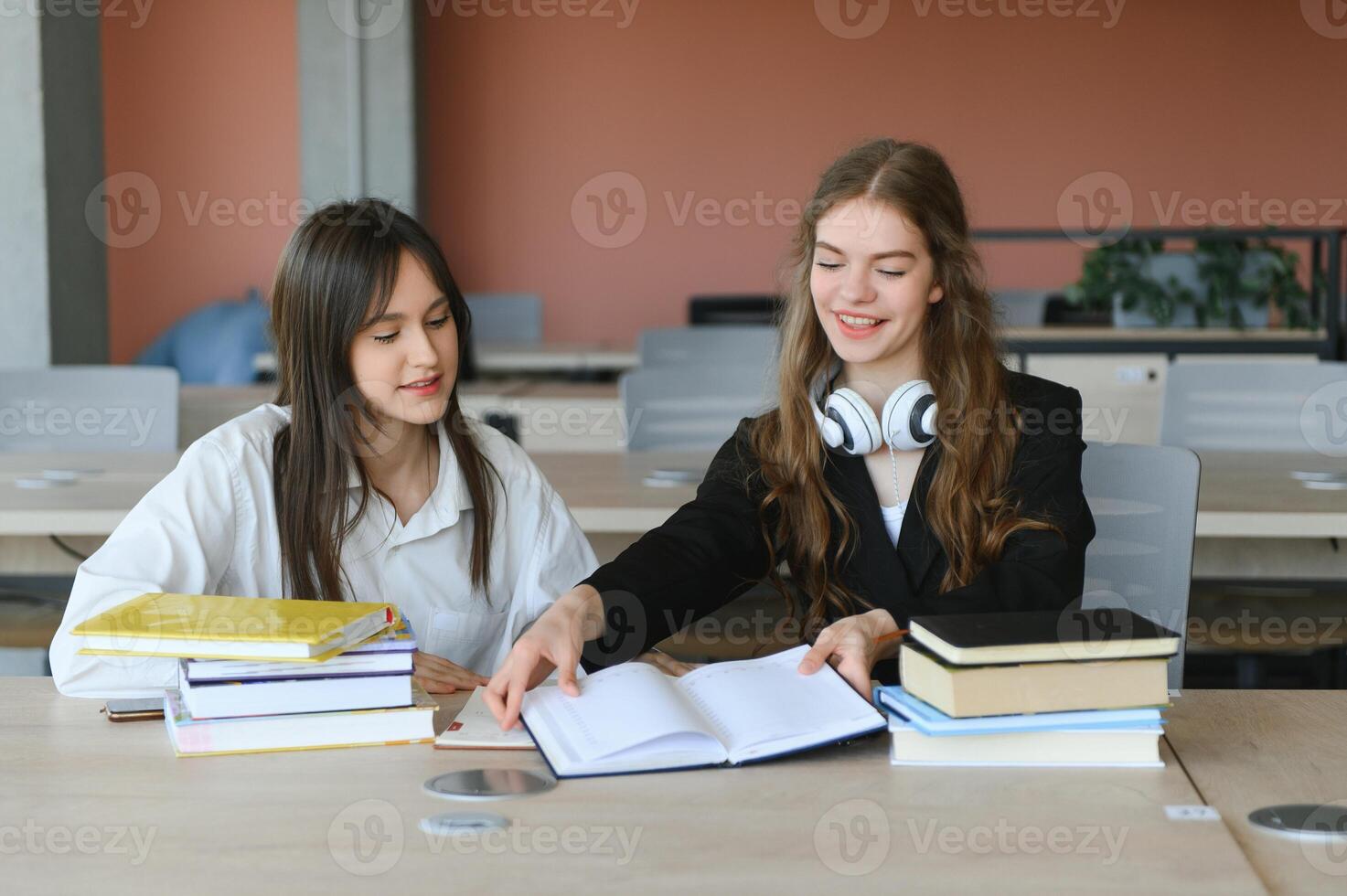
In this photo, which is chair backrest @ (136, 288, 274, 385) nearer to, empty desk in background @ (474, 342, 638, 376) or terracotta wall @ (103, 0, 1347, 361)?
terracotta wall @ (103, 0, 1347, 361)

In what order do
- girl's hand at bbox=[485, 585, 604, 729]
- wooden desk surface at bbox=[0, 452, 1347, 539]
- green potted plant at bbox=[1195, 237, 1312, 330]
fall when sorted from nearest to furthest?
1. girl's hand at bbox=[485, 585, 604, 729]
2. wooden desk surface at bbox=[0, 452, 1347, 539]
3. green potted plant at bbox=[1195, 237, 1312, 330]

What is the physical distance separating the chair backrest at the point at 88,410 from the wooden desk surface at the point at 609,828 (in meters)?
2.02

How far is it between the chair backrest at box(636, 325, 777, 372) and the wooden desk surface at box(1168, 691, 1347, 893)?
244cm

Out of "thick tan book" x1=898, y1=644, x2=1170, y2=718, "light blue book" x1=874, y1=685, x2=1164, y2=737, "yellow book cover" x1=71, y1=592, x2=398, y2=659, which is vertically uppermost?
"yellow book cover" x1=71, y1=592, x2=398, y2=659

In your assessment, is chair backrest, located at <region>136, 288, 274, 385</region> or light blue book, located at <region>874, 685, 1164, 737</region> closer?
light blue book, located at <region>874, 685, 1164, 737</region>

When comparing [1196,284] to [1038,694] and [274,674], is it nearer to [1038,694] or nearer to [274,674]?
[1038,694]

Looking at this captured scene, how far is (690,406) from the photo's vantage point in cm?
327

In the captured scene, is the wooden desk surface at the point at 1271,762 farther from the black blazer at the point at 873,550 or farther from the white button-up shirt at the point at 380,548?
the white button-up shirt at the point at 380,548

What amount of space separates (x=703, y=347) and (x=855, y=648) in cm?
282

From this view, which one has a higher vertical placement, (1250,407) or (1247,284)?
(1247,284)

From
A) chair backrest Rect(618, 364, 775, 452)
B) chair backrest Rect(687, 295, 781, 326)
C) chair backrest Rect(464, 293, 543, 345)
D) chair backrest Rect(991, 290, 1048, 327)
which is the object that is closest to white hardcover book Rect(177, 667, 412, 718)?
chair backrest Rect(618, 364, 775, 452)

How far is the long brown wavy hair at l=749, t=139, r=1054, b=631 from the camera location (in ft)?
5.71

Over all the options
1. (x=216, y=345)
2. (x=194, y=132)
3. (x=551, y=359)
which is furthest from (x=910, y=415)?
(x=194, y=132)

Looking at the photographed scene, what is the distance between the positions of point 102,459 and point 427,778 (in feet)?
A: 6.50
